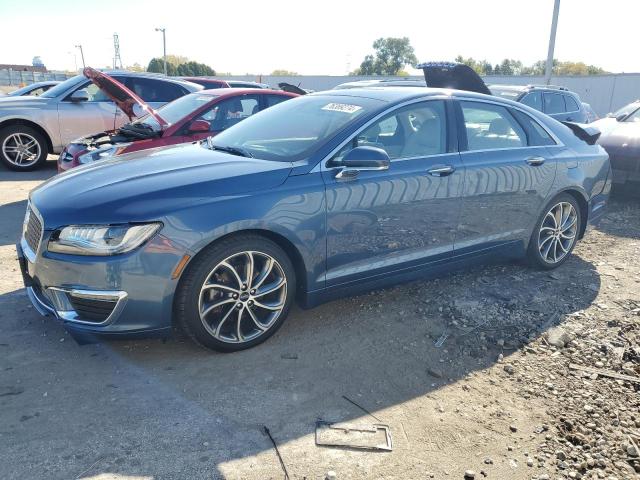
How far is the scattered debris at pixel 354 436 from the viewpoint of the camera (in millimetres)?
2584

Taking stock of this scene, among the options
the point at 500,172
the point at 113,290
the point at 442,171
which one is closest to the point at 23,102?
the point at 113,290

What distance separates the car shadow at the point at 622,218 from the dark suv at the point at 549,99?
325cm

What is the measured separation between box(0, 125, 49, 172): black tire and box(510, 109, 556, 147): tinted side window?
8.05 metres

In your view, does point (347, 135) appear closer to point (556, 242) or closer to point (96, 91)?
point (556, 242)

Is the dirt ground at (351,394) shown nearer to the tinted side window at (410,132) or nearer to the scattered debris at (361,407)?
the scattered debris at (361,407)

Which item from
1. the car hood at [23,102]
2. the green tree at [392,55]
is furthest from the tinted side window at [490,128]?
the green tree at [392,55]

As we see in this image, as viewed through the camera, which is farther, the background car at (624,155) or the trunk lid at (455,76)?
the background car at (624,155)

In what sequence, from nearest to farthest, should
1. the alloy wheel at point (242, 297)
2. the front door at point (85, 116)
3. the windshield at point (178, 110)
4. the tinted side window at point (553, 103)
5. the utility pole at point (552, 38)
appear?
1. the alloy wheel at point (242, 297)
2. the windshield at point (178, 110)
3. the front door at point (85, 116)
4. the tinted side window at point (553, 103)
5. the utility pole at point (552, 38)

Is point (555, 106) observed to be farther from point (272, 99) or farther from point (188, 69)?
point (188, 69)

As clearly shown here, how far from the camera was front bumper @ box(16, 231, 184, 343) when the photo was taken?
2.92 meters

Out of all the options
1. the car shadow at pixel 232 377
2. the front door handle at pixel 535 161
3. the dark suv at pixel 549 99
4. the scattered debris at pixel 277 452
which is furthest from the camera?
the dark suv at pixel 549 99

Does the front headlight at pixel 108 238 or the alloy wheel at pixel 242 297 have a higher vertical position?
the front headlight at pixel 108 238

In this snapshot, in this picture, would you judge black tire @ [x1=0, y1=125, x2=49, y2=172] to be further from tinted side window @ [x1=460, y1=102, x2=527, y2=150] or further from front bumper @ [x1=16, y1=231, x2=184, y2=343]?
tinted side window @ [x1=460, y1=102, x2=527, y2=150]

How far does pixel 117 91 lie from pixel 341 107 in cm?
469
